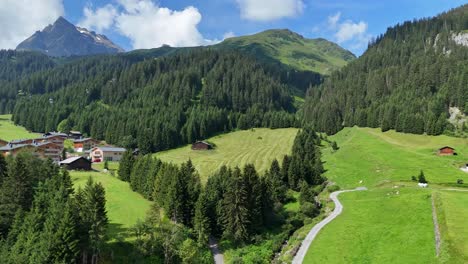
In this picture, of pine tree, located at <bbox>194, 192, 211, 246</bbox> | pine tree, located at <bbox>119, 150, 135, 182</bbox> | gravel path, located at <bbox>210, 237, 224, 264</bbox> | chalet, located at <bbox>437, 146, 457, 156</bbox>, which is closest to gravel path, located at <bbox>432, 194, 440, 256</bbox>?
gravel path, located at <bbox>210, 237, 224, 264</bbox>

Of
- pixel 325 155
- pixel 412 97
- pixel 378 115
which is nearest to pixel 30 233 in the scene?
pixel 325 155

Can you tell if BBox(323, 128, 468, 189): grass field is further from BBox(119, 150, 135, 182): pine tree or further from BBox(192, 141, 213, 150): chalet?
BBox(119, 150, 135, 182): pine tree

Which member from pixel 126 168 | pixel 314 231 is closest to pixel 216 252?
pixel 314 231

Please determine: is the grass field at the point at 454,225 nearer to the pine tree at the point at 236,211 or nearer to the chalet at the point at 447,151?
the pine tree at the point at 236,211

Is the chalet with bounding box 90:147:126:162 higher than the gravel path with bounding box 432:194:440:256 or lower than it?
higher

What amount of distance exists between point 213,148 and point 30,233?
4534 inches

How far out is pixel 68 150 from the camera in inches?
6604

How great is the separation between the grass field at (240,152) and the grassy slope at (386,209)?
88.1ft

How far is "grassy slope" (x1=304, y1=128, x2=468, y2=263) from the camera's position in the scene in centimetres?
5419

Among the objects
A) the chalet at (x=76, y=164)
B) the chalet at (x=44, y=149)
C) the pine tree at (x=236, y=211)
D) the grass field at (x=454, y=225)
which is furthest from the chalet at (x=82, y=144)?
the grass field at (x=454, y=225)

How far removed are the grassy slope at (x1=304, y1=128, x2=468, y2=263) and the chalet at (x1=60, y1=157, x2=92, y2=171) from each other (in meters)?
79.2

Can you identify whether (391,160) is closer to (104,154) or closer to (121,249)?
(121,249)

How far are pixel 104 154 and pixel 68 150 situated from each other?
2496 centimetres

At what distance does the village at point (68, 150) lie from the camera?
121 metres
